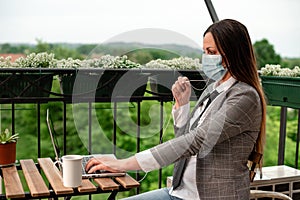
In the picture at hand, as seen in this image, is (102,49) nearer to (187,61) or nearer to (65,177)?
(187,61)

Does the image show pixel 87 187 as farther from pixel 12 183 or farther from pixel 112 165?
pixel 12 183

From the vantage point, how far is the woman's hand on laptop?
1427 millimetres

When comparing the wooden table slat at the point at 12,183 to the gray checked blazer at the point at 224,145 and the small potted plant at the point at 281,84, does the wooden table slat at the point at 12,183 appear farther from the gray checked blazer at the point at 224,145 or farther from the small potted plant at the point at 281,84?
the small potted plant at the point at 281,84

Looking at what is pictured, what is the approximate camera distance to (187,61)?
1.56 m

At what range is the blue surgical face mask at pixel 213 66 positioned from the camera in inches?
57.5

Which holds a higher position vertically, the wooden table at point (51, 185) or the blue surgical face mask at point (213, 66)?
the blue surgical face mask at point (213, 66)

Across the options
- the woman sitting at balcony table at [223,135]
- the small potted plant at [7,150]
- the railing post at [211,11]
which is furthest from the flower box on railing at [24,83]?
the railing post at [211,11]

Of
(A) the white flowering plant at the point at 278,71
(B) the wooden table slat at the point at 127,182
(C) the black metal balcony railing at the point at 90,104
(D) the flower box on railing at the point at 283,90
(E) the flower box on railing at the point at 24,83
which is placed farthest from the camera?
(A) the white flowering plant at the point at 278,71

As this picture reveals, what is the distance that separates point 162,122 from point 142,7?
4.56 ft

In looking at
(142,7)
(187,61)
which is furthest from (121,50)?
(142,7)

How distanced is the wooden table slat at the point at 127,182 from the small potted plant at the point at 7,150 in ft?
1.64

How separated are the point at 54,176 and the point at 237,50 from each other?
2.75 feet

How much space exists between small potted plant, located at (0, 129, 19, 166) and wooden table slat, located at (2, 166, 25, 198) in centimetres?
3

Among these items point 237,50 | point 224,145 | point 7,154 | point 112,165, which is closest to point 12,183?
point 7,154
